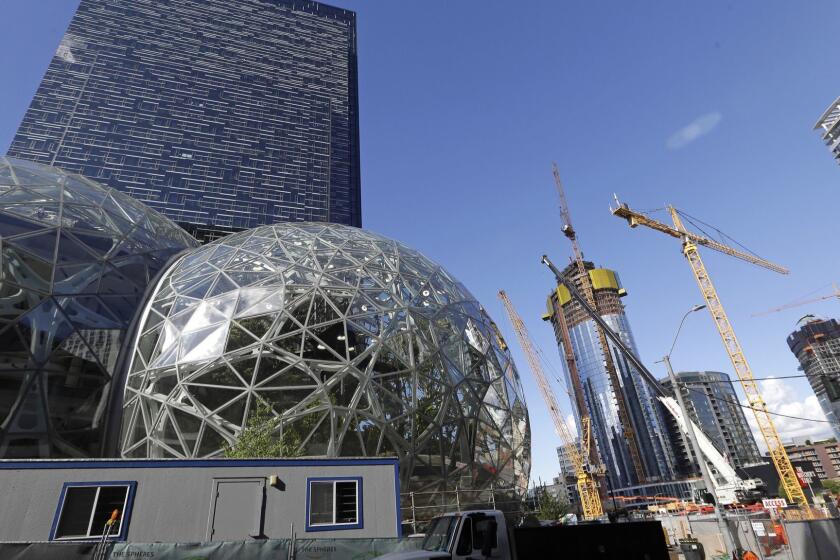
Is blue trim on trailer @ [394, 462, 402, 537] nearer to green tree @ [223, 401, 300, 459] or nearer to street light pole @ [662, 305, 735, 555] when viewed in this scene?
green tree @ [223, 401, 300, 459]

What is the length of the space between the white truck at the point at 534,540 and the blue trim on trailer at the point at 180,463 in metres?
4.58

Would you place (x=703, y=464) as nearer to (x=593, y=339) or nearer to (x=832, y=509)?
(x=832, y=509)

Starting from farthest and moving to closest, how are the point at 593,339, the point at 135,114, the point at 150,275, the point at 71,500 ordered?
the point at 593,339
the point at 135,114
the point at 150,275
the point at 71,500

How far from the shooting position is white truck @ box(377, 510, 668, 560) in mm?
8445

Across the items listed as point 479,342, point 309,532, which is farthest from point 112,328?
point 479,342

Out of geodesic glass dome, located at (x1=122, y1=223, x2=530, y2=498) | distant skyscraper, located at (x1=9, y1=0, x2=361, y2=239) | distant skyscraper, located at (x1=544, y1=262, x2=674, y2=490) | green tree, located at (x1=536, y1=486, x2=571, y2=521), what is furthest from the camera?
distant skyscraper, located at (x1=544, y1=262, x2=674, y2=490)

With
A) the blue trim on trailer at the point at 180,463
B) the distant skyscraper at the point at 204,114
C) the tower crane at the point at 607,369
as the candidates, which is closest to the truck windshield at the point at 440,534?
the blue trim on trailer at the point at 180,463

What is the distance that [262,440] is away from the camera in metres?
16.4

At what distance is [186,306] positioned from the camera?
2062 centimetres

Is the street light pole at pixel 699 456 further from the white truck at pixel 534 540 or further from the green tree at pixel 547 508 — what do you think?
the green tree at pixel 547 508

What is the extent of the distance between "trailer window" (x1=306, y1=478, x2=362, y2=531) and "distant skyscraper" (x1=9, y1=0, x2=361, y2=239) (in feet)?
226

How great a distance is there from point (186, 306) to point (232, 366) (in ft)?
16.0

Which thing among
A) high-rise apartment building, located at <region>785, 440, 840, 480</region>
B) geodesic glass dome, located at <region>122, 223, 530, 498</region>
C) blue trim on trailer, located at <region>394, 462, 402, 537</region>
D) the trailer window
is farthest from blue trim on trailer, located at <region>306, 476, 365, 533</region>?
high-rise apartment building, located at <region>785, 440, 840, 480</region>

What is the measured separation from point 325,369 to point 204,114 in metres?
102
